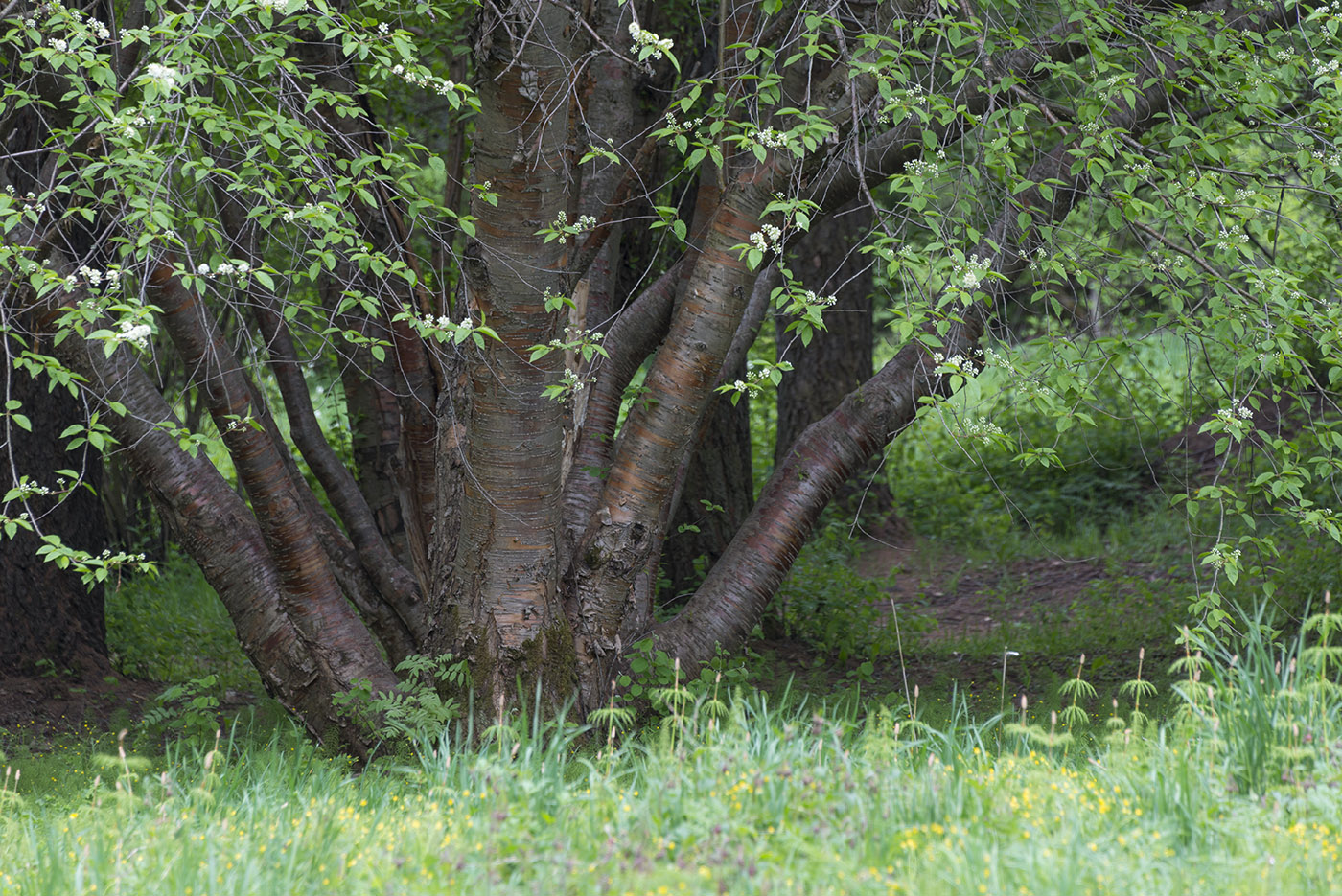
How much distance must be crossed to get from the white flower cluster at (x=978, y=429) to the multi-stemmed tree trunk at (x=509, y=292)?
0.30m

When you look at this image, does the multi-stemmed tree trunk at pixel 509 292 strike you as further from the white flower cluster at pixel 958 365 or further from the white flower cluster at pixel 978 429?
the white flower cluster at pixel 978 429

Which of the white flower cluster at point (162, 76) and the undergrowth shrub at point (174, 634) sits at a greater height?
the white flower cluster at point (162, 76)

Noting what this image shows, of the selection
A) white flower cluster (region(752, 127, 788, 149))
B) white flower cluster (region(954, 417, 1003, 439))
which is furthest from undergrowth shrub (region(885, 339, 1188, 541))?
white flower cluster (region(752, 127, 788, 149))

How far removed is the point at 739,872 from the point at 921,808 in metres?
0.67

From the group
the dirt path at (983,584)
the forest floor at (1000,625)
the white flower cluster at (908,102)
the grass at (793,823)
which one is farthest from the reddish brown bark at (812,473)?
Result: the dirt path at (983,584)

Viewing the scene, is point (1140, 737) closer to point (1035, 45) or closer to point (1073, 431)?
point (1035, 45)

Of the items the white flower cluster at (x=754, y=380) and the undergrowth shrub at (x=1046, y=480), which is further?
the undergrowth shrub at (x=1046, y=480)

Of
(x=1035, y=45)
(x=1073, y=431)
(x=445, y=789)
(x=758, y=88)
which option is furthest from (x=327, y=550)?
(x=1073, y=431)

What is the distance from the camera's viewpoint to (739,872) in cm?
248

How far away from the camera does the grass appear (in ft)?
8.13

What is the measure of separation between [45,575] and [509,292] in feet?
15.6

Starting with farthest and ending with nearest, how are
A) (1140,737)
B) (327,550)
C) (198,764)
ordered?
1. (327,550)
2. (198,764)
3. (1140,737)

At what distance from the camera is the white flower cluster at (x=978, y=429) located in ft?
12.9

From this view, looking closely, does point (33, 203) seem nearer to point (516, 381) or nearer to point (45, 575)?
point (516, 381)
